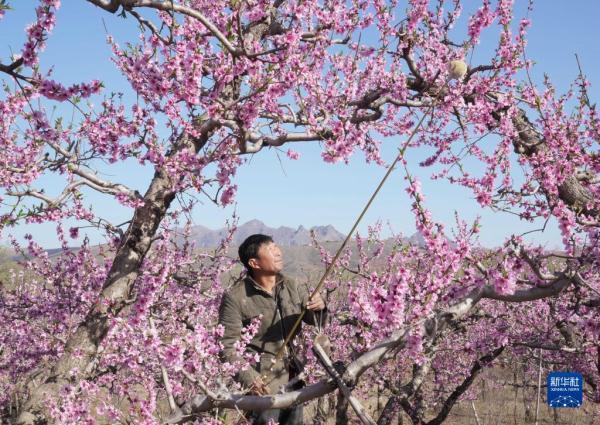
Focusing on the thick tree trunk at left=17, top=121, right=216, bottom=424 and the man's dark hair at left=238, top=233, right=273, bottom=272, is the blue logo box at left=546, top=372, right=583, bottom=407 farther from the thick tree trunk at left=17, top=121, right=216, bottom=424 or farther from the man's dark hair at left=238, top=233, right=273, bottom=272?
the thick tree trunk at left=17, top=121, right=216, bottom=424

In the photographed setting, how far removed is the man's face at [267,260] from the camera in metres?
4.26

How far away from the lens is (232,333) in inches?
156

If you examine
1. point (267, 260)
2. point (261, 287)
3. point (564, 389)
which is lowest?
point (564, 389)

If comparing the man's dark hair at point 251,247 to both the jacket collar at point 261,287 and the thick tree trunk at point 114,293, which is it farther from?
the thick tree trunk at point 114,293

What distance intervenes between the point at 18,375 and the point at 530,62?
11014 mm

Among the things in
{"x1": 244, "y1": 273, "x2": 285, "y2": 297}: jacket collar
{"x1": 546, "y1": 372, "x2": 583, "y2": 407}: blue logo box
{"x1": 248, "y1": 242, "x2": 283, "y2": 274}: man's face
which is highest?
{"x1": 248, "y1": 242, "x2": 283, "y2": 274}: man's face

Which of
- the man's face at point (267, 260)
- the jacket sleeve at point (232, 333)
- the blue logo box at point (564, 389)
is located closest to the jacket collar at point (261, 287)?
the man's face at point (267, 260)

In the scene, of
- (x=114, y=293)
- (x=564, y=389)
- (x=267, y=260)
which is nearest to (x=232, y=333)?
(x=267, y=260)

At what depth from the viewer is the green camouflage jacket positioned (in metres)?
3.99

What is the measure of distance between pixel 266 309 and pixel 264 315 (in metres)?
0.06

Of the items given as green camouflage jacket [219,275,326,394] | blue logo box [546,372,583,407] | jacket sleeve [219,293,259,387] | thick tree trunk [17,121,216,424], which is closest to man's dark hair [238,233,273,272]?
green camouflage jacket [219,275,326,394]

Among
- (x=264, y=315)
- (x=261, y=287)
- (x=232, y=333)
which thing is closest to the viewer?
(x=232, y=333)

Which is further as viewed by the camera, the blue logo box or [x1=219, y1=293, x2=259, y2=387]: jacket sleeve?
the blue logo box

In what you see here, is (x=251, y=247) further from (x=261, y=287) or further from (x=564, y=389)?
(x=564, y=389)
